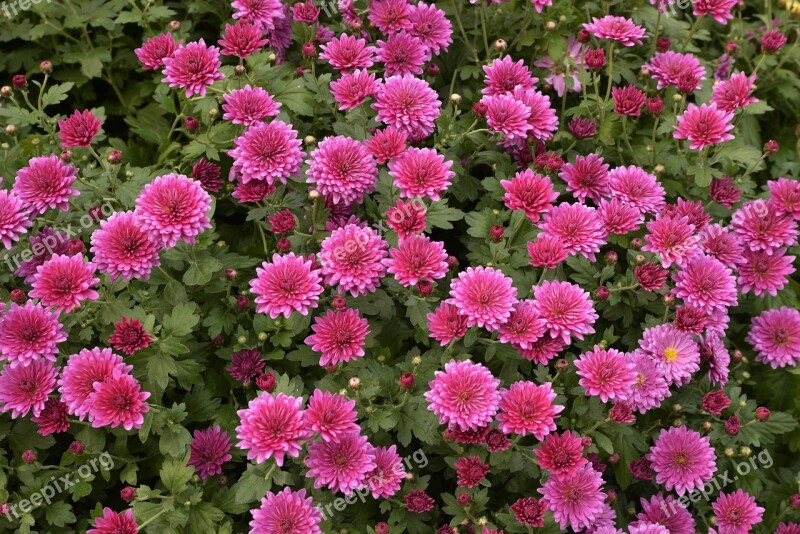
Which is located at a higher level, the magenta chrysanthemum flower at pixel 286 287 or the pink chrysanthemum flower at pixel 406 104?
the pink chrysanthemum flower at pixel 406 104

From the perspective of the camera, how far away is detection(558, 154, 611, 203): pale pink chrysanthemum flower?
346 centimetres

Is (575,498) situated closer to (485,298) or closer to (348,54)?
(485,298)

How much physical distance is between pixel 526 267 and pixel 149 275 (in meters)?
1.64

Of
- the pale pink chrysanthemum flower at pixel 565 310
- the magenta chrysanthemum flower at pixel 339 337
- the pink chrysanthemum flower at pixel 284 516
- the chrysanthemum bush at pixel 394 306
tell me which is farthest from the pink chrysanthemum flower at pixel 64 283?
the pale pink chrysanthemum flower at pixel 565 310

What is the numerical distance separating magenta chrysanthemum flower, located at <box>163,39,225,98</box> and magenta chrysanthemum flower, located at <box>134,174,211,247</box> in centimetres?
62

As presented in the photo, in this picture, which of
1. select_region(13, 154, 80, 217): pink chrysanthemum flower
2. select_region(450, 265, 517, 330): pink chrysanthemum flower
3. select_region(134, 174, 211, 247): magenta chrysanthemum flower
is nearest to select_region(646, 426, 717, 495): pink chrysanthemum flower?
select_region(450, 265, 517, 330): pink chrysanthemum flower

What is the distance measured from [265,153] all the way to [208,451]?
4.14 feet

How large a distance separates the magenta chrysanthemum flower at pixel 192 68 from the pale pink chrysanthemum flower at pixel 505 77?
128 centimetres

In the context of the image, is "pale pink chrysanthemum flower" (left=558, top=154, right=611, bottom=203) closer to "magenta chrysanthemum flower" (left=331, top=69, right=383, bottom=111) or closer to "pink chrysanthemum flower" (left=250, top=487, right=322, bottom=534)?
"magenta chrysanthemum flower" (left=331, top=69, right=383, bottom=111)

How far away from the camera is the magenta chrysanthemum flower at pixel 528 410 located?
2.73 metres

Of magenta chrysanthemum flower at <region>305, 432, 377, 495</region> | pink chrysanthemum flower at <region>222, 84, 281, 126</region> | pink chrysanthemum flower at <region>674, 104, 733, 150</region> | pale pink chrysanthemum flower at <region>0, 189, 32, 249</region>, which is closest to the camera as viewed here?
magenta chrysanthemum flower at <region>305, 432, 377, 495</region>

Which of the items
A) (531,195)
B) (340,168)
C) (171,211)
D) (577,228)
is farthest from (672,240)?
(171,211)

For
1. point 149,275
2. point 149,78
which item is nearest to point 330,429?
point 149,275

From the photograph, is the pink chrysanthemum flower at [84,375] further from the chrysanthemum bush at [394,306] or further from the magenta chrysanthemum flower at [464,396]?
the magenta chrysanthemum flower at [464,396]
